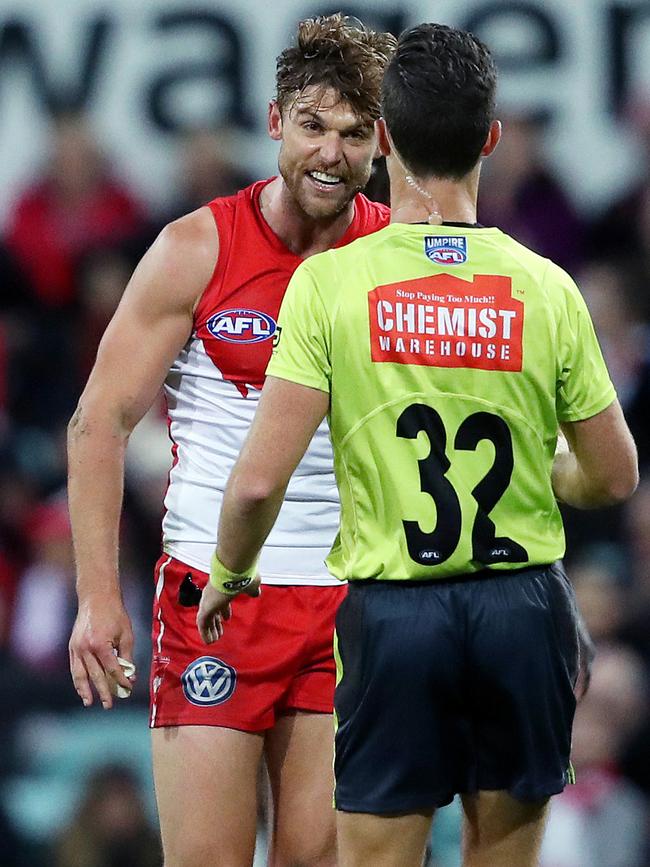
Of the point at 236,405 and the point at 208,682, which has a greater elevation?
the point at 236,405

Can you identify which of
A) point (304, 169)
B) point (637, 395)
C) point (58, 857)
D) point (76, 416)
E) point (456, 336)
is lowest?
point (58, 857)

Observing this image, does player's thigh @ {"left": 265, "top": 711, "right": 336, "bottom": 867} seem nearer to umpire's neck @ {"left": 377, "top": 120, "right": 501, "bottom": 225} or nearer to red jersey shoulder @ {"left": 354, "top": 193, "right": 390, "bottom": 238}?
red jersey shoulder @ {"left": 354, "top": 193, "right": 390, "bottom": 238}

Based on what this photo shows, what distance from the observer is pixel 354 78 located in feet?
10.8

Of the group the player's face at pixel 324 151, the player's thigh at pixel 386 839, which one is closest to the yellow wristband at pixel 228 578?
the player's thigh at pixel 386 839

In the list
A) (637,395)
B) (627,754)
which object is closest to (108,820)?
(627,754)

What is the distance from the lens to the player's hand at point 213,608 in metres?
2.79

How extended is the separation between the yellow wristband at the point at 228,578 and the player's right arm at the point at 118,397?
21.1 inches

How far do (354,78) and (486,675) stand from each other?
142 centimetres

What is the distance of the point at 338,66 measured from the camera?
10.8ft

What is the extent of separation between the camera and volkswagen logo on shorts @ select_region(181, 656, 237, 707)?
3326 mm

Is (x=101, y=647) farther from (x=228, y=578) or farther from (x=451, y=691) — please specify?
(x=451, y=691)

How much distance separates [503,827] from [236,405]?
119cm

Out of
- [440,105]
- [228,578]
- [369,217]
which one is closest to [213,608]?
[228,578]

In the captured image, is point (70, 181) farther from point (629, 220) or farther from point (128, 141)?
point (629, 220)
